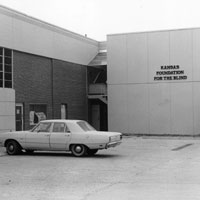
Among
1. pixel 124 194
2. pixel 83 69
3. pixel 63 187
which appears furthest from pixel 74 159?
pixel 83 69

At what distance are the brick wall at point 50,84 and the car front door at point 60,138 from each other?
9.48 metres

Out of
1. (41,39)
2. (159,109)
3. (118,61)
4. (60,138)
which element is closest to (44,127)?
(60,138)

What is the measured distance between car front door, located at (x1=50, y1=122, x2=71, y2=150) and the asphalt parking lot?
41 centimetres

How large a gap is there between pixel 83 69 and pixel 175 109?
809cm

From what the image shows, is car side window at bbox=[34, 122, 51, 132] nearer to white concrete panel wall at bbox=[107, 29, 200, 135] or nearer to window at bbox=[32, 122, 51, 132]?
window at bbox=[32, 122, 51, 132]

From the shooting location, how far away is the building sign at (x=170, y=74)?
3092 cm

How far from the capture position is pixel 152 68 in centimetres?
3169

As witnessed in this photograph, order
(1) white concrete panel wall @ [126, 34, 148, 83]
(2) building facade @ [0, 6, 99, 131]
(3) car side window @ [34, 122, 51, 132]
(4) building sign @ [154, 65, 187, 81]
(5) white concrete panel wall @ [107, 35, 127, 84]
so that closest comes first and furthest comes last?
(3) car side window @ [34, 122, 51, 132]
(2) building facade @ [0, 6, 99, 131]
(4) building sign @ [154, 65, 187, 81]
(1) white concrete panel wall @ [126, 34, 148, 83]
(5) white concrete panel wall @ [107, 35, 127, 84]

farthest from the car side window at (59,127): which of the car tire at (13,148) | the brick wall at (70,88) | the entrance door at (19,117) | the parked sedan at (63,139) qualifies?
the brick wall at (70,88)

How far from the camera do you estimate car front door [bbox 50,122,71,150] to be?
1648 cm

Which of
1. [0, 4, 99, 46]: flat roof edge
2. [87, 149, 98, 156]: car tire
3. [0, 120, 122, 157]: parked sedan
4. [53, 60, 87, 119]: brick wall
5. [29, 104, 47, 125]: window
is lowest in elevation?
[87, 149, 98, 156]: car tire

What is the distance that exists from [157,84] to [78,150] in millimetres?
16210

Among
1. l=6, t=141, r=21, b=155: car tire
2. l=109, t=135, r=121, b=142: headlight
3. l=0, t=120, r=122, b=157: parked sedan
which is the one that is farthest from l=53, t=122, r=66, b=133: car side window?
l=109, t=135, r=121, b=142: headlight

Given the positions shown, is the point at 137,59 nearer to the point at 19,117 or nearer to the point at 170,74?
the point at 170,74
